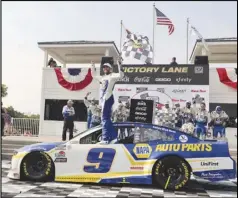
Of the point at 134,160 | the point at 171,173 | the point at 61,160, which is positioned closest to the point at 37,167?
the point at 61,160

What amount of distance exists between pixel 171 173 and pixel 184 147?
1.71 ft

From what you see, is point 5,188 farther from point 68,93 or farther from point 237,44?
point 237,44

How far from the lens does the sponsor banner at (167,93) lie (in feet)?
46.0

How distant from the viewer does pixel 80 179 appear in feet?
19.9

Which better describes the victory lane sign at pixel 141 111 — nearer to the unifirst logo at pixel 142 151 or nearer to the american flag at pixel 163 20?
the unifirst logo at pixel 142 151

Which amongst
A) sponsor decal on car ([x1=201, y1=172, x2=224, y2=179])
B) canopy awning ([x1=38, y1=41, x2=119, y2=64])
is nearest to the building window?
canopy awning ([x1=38, y1=41, x2=119, y2=64])

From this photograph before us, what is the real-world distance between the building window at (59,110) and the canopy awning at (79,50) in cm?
291

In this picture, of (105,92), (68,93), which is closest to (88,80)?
(68,93)

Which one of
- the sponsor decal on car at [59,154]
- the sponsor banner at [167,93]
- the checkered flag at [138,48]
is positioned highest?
the checkered flag at [138,48]

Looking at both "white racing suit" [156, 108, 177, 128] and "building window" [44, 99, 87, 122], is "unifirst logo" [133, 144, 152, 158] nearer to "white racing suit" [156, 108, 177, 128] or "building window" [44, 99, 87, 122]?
"white racing suit" [156, 108, 177, 128]

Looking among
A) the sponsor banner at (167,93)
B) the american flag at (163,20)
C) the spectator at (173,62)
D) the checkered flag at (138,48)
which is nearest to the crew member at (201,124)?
the sponsor banner at (167,93)

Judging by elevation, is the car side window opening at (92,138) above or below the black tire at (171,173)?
above

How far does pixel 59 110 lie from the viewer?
16.1m

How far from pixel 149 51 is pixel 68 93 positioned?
4.49m
